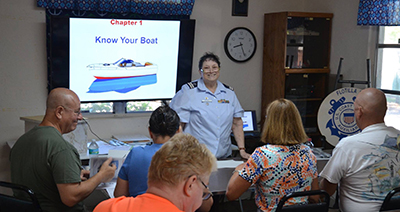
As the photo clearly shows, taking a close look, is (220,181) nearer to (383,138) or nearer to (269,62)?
(383,138)

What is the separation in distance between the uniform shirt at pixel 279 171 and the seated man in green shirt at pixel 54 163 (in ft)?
2.73

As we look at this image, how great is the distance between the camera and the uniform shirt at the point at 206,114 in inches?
134

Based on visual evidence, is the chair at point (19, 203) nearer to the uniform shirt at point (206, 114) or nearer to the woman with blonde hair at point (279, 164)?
the woman with blonde hair at point (279, 164)

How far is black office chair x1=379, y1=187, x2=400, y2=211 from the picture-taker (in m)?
2.18

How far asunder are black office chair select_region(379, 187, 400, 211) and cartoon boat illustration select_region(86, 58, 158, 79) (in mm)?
2811

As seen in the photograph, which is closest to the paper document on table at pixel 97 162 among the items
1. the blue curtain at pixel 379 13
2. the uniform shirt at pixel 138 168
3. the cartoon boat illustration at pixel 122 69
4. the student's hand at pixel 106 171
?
the student's hand at pixel 106 171

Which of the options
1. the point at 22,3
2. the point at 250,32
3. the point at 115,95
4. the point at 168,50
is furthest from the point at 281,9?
the point at 22,3

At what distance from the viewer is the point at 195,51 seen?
4.64 metres

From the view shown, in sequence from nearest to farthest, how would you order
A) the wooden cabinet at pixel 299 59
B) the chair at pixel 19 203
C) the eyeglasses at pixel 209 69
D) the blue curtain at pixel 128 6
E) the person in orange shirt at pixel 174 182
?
the person in orange shirt at pixel 174 182 → the chair at pixel 19 203 → the eyeglasses at pixel 209 69 → the blue curtain at pixel 128 6 → the wooden cabinet at pixel 299 59

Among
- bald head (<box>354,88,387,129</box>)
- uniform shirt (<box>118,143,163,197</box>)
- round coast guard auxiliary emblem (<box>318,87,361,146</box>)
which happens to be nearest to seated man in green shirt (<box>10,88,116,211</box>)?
uniform shirt (<box>118,143,163,197</box>)

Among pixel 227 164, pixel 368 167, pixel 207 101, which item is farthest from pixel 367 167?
pixel 207 101

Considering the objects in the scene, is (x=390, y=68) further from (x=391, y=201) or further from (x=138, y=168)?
(x=138, y=168)

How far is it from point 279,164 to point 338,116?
2.21m

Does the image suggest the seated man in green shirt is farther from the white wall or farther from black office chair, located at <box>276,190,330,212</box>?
the white wall
